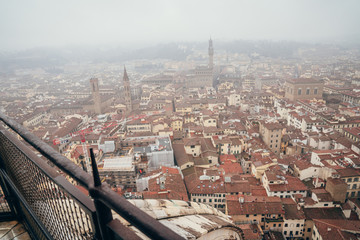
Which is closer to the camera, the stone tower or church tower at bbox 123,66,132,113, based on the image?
church tower at bbox 123,66,132,113

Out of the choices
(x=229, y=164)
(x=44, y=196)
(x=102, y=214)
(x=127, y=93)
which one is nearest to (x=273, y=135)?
(x=229, y=164)

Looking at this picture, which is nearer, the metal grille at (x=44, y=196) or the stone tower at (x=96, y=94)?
the metal grille at (x=44, y=196)

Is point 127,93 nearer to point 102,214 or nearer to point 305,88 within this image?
point 305,88

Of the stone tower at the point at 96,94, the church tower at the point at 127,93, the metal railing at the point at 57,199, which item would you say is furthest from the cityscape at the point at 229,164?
the church tower at the point at 127,93

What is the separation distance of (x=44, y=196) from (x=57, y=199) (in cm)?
23

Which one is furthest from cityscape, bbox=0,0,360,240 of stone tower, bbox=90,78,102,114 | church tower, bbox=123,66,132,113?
church tower, bbox=123,66,132,113

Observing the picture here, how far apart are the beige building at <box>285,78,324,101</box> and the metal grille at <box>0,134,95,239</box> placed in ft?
100

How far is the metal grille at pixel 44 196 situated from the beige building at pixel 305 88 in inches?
1204

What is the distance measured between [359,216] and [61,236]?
41.5 ft

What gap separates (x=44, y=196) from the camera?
169 cm

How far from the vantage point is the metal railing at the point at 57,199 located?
806 mm

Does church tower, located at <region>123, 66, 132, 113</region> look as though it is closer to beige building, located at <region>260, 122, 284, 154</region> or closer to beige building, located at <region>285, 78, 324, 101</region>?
beige building, located at <region>260, 122, 284, 154</region>

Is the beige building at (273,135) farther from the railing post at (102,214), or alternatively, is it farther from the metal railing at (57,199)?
the railing post at (102,214)

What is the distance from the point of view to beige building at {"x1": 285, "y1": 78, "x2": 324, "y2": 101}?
28625mm
